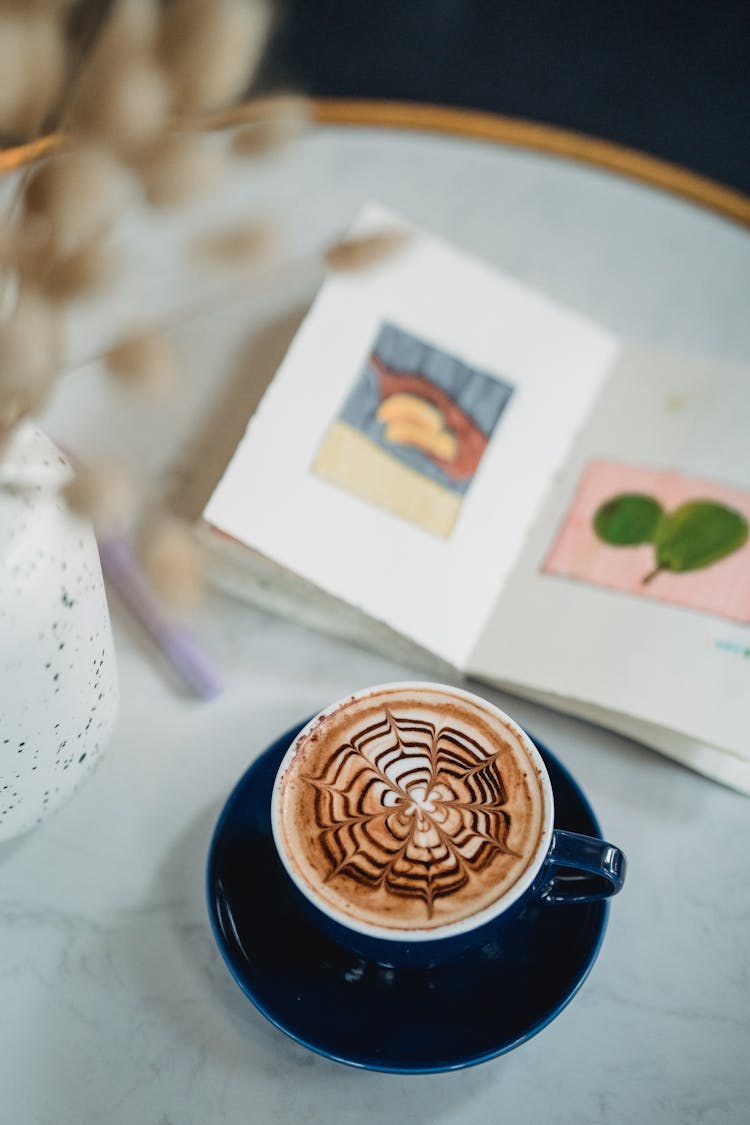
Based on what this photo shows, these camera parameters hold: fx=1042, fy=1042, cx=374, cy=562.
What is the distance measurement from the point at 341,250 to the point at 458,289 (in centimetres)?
44

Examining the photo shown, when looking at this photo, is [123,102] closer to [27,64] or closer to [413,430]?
[27,64]

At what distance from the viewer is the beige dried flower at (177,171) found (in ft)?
1.02

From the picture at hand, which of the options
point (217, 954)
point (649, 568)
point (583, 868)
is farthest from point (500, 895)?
point (649, 568)

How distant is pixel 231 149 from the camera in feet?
1.15

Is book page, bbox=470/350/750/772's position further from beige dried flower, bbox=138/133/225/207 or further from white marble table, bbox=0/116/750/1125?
→ beige dried flower, bbox=138/133/225/207

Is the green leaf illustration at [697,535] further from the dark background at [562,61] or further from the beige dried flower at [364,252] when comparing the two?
the dark background at [562,61]

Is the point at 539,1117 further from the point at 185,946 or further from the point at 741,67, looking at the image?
the point at 741,67

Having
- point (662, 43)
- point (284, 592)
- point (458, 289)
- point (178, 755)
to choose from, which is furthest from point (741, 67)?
point (178, 755)

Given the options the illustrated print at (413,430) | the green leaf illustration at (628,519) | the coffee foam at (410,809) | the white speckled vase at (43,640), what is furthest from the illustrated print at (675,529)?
the white speckled vase at (43,640)

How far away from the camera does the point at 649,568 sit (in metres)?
0.68

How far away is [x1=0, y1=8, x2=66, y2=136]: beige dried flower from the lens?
0.29 meters

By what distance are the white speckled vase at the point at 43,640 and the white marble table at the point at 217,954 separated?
0.07 meters

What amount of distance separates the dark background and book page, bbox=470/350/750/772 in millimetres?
962

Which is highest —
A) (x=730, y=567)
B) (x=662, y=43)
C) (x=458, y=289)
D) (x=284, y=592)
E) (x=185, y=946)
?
(x=662, y=43)
